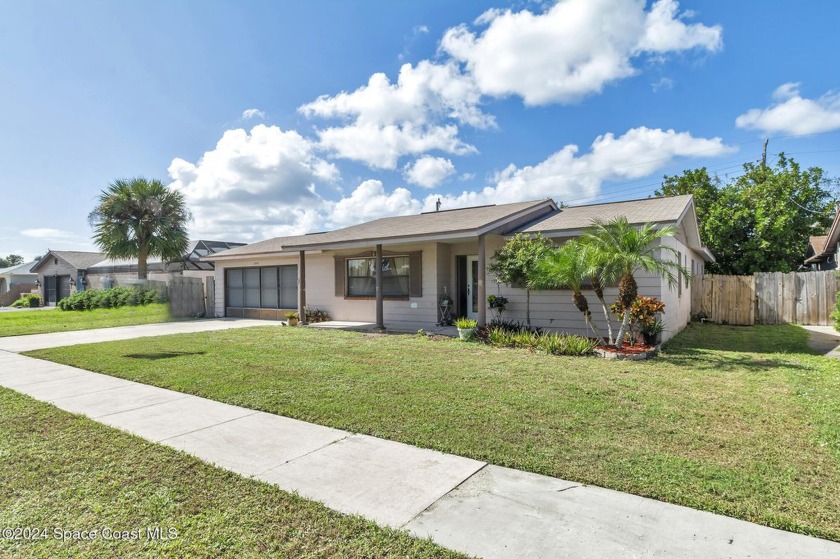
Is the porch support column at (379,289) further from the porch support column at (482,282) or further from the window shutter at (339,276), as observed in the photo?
the porch support column at (482,282)

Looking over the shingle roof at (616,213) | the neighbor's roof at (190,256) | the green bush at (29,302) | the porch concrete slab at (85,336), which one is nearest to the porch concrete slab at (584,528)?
the shingle roof at (616,213)

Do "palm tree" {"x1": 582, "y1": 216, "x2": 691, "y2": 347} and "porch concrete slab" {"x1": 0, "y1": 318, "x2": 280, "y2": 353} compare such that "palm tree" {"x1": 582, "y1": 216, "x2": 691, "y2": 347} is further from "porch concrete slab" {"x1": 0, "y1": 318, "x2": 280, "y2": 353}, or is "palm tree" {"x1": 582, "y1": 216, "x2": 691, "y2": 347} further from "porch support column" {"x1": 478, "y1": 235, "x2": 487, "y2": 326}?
"porch concrete slab" {"x1": 0, "y1": 318, "x2": 280, "y2": 353}

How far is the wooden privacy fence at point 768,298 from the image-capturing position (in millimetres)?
13883

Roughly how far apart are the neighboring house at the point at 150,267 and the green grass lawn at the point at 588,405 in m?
17.9

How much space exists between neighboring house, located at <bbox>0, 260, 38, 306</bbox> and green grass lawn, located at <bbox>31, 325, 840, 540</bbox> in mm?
35699

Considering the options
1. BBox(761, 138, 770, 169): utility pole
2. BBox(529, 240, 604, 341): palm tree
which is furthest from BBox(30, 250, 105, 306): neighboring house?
BBox(761, 138, 770, 169): utility pole

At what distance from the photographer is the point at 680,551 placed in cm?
238

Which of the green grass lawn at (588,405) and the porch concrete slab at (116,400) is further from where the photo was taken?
the porch concrete slab at (116,400)

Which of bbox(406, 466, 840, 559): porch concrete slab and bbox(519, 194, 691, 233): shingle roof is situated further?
bbox(519, 194, 691, 233): shingle roof

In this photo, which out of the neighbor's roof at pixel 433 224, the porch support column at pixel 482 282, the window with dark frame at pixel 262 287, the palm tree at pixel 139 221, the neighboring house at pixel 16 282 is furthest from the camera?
the neighboring house at pixel 16 282

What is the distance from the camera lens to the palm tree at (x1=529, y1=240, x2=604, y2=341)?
27.4 feet

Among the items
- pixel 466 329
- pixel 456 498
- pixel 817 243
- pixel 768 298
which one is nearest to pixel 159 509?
pixel 456 498

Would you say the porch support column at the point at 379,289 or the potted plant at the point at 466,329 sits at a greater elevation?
the porch support column at the point at 379,289

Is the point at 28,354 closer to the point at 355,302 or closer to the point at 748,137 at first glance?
the point at 355,302
